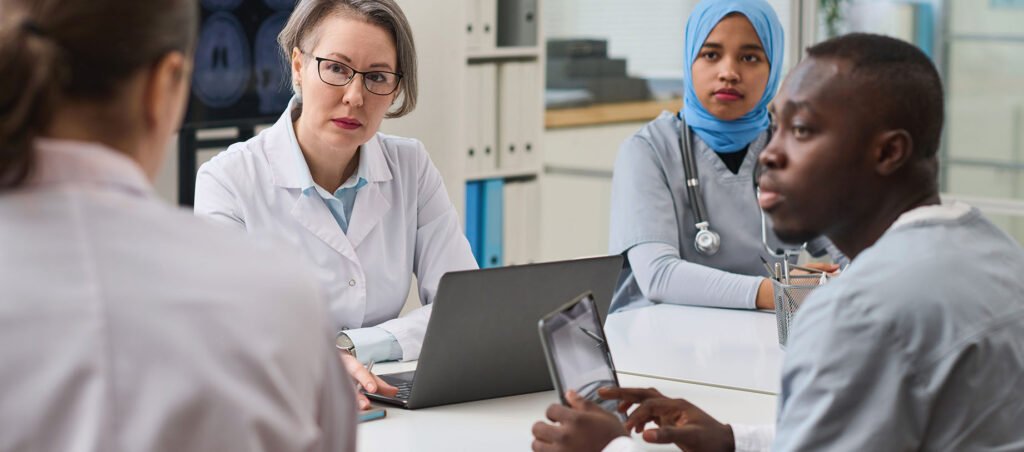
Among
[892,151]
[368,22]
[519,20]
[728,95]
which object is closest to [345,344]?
[368,22]

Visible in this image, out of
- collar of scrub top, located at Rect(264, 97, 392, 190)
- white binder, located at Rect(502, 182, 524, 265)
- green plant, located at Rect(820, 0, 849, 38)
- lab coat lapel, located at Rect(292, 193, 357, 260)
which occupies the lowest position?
white binder, located at Rect(502, 182, 524, 265)

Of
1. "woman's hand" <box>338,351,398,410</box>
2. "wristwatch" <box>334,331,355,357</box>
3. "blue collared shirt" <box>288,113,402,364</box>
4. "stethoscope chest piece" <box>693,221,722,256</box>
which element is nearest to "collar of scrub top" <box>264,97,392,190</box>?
"blue collared shirt" <box>288,113,402,364</box>

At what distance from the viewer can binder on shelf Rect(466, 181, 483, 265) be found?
3.90 metres

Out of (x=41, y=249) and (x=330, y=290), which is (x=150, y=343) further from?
(x=330, y=290)

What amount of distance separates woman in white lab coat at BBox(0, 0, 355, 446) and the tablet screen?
0.57m

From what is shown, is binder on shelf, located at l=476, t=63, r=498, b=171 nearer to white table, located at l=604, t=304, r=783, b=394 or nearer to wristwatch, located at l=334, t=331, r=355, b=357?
white table, located at l=604, t=304, r=783, b=394

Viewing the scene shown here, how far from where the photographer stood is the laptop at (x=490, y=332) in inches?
66.0

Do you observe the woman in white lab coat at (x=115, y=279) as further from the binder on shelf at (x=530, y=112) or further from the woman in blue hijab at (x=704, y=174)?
the binder on shelf at (x=530, y=112)

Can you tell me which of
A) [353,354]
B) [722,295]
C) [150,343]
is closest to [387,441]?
[353,354]

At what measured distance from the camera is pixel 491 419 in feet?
5.60

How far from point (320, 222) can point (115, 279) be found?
1439mm

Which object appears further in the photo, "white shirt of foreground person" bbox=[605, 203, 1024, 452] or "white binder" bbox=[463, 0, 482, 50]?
"white binder" bbox=[463, 0, 482, 50]

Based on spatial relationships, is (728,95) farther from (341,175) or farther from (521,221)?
(521,221)

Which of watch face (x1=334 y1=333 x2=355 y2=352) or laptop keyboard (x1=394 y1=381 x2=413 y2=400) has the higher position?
watch face (x1=334 y1=333 x2=355 y2=352)
